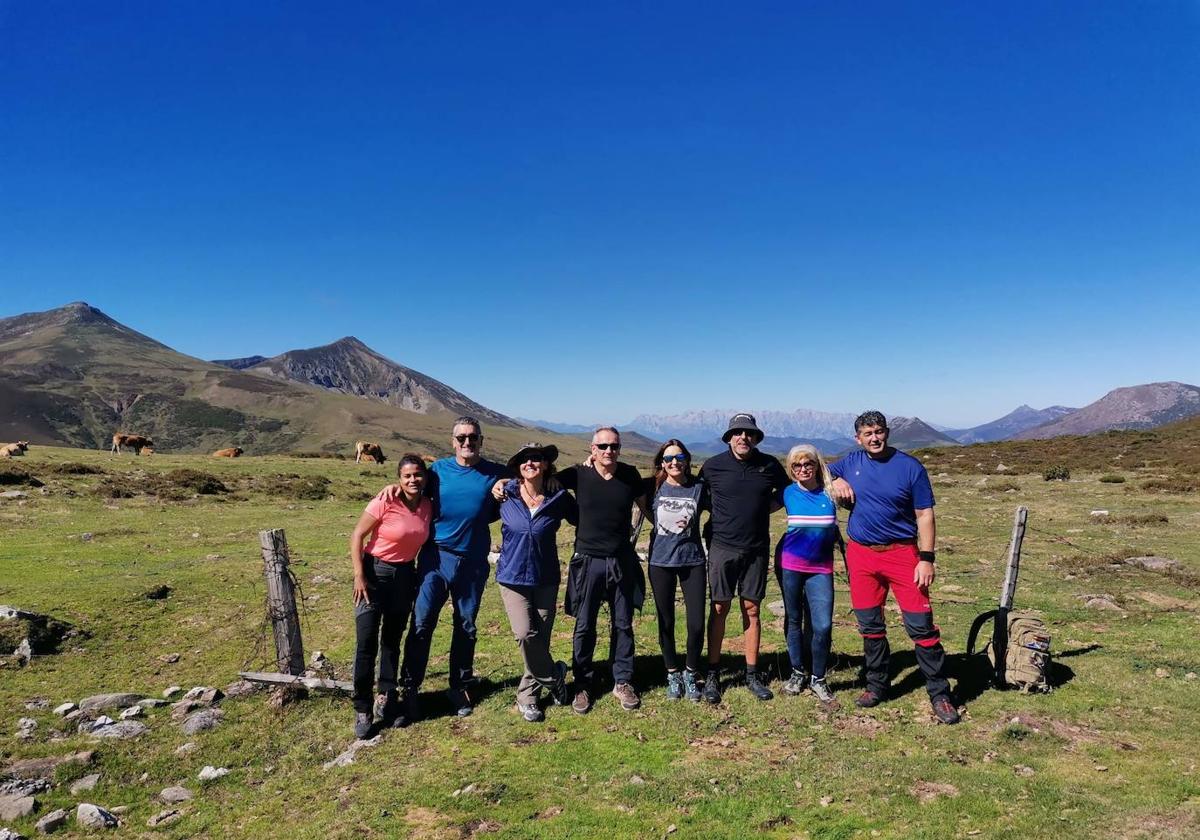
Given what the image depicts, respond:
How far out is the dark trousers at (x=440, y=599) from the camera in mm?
7211

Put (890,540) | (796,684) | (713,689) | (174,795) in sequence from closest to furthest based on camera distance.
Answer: (174,795) → (890,540) → (713,689) → (796,684)

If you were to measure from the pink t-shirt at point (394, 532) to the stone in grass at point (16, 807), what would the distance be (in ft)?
12.7

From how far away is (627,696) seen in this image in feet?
24.9

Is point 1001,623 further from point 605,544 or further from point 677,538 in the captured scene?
point 605,544

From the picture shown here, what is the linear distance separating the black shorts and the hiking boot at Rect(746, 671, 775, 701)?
4.25 feet

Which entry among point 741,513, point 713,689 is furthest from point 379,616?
point 741,513

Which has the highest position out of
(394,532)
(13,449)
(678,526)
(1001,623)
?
(13,449)

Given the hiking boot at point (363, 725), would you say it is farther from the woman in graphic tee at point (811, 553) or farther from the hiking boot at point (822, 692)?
the hiking boot at point (822, 692)

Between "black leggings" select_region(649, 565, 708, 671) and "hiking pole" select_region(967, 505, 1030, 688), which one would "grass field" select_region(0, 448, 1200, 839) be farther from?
"black leggings" select_region(649, 565, 708, 671)

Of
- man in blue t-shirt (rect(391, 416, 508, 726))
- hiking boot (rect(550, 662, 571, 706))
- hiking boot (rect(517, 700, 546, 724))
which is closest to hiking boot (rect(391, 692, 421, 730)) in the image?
man in blue t-shirt (rect(391, 416, 508, 726))

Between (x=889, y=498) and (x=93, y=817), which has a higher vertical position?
(x=889, y=498)

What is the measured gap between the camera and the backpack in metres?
7.56

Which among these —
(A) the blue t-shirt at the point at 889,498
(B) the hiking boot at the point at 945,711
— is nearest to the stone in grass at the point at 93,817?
(A) the blue t-shirt at the point at 889,498

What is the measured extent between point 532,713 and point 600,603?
1.62 meters
